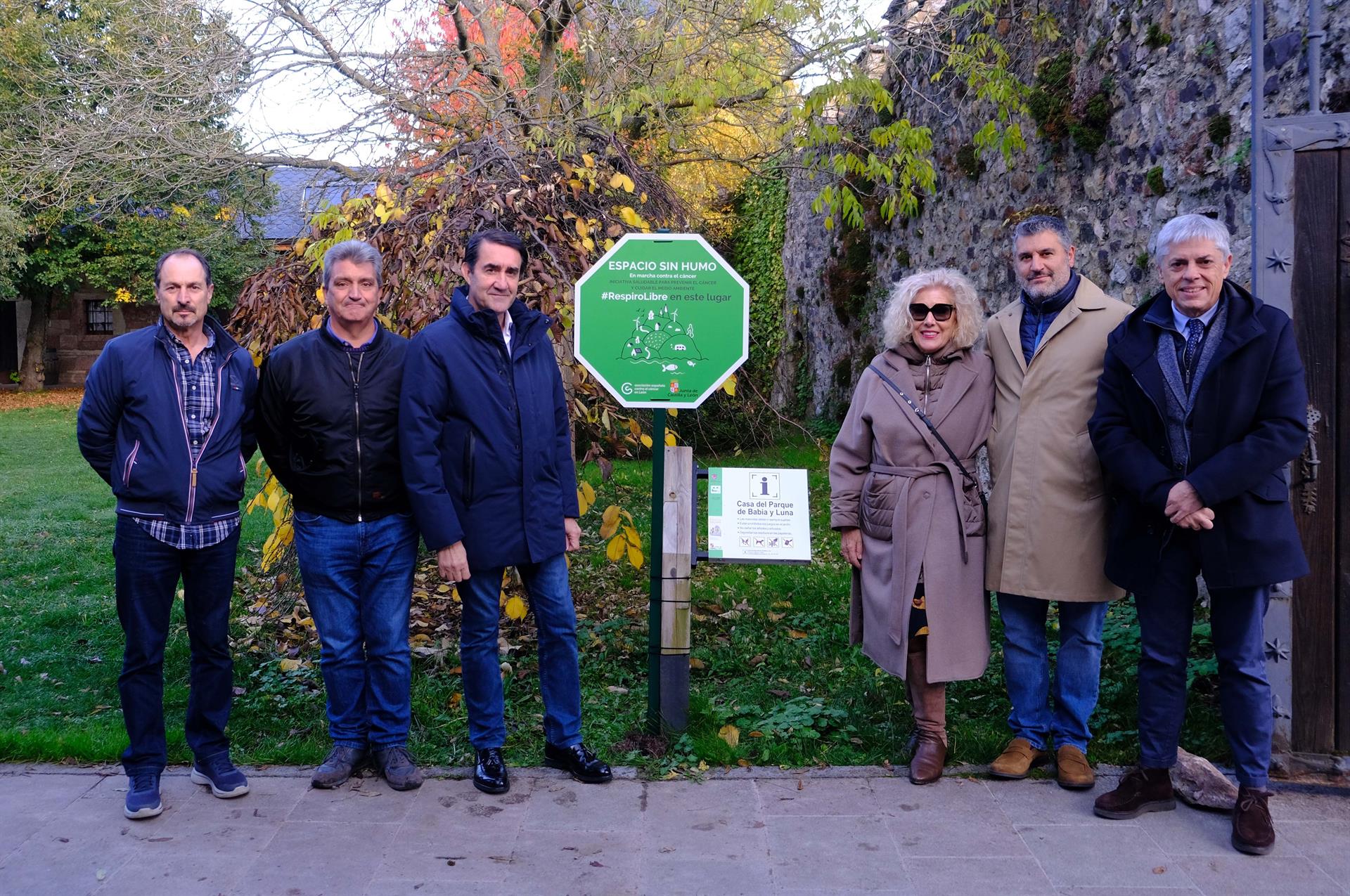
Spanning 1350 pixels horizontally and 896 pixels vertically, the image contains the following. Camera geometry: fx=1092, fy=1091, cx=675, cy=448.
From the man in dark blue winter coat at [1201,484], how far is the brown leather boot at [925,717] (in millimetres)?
613

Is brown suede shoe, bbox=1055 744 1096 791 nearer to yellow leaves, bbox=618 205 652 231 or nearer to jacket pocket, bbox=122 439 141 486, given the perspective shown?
yellow leaves, bbox=618 205 652 231

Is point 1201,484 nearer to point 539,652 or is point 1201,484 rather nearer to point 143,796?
point 539,652

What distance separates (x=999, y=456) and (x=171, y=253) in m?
3.09

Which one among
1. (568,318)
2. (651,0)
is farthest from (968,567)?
(651,0)

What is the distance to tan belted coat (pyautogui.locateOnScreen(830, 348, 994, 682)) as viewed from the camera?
4043 millimetres

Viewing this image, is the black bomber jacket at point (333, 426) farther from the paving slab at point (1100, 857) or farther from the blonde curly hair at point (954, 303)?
the paving slab at point (1100, 857)

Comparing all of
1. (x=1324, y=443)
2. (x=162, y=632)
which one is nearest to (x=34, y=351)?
(x=162, y=632)

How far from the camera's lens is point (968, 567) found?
4074mm

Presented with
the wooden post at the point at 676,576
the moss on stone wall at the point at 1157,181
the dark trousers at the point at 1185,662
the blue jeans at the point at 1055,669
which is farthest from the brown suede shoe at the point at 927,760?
the moss on stone wall at the point at 1157,181

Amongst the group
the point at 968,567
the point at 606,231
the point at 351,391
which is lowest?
the point at 968,567

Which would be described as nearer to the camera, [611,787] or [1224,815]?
[1224,815]

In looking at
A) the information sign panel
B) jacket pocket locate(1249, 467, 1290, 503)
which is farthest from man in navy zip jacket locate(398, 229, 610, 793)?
jacket pocket locate(1249, 467, 1290, 503)

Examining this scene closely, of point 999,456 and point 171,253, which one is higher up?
point 171,253

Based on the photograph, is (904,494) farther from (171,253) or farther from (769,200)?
(769,200)
